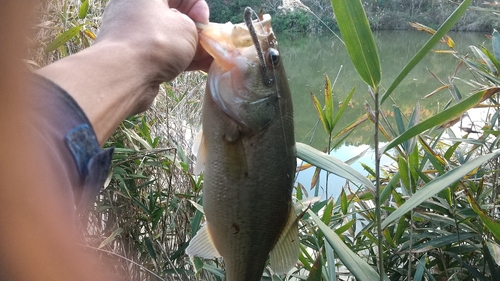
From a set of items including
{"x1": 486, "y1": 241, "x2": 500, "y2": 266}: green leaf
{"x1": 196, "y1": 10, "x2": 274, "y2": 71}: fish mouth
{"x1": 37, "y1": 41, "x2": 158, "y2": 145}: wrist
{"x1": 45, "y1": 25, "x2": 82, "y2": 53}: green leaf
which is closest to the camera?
{"x1": 37, "y1": 41, "x2": 158, "y2": 145}: wrist

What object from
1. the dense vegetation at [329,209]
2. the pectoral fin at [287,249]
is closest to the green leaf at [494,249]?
the dense vegetation at [329,209]

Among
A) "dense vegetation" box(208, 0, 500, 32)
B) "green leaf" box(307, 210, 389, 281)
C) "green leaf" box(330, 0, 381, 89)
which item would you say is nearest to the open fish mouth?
"green leaf" box(330, 0, 381, 89)

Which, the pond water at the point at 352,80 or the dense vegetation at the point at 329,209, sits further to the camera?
the pond water at the point at 352,80

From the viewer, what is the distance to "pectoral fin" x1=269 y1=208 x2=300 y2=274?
1.32 m

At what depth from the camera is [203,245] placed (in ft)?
4.50

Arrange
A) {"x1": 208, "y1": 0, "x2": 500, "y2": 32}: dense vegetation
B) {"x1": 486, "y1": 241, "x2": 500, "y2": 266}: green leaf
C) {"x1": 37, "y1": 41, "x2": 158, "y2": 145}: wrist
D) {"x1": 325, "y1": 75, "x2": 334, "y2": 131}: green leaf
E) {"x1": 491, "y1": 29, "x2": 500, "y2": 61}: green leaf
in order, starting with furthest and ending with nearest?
{"x1": 208, "y1": 0, "x2": 500, "y2": 32}: dense vegetation, {"x1": 491, "y1": 29, "x2": 500, "y2": 61}: green leaf, {"x1": 325, "y1": 75, "x2": 334, "y2": 131}: green leaf, {"x1": 486, "y1": 241, "x2": 500, "y2": 266}: green leaf, {"x1": 37, "y1": 41, "x2": 158, "y2": 145}: wrist

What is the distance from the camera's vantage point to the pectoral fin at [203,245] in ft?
4.47

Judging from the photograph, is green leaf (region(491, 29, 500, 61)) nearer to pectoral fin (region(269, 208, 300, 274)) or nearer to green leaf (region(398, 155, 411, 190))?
green leaf (region(398, 155, 411, 190))

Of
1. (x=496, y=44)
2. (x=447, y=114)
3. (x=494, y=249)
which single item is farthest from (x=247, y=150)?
(x=496, y=44)

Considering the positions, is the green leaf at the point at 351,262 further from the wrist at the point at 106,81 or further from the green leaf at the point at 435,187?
the wrist at the point at 106,81

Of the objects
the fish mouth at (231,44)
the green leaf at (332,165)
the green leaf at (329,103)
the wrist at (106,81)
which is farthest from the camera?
the green leaf at (329,103)

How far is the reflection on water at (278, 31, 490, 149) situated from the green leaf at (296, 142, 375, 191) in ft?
7.02

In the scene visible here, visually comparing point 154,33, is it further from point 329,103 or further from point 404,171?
point 404,171

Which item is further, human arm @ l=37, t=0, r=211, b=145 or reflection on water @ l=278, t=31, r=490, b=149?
reflection on water @ l=278, t=31, r=490, b=149
